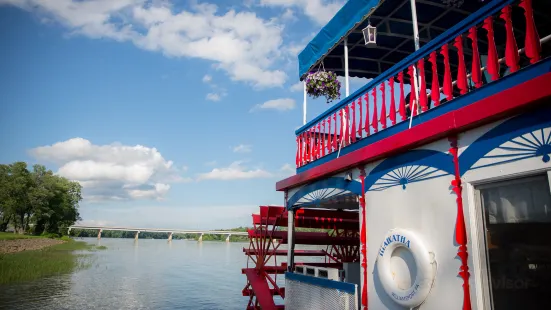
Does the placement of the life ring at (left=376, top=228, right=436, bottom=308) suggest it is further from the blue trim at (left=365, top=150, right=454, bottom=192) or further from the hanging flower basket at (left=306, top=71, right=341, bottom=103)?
the hanging flower basket at (left=306, top=71, right=341, bottom=103)

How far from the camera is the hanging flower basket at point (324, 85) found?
25.0 ft

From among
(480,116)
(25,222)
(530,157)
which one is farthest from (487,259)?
(25,222)

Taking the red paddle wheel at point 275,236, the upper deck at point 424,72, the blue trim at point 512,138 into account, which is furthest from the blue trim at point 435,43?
the red paddle wheel at point 275,236

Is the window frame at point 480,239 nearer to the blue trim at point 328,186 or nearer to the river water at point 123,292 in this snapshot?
the blue trim at point 328,186

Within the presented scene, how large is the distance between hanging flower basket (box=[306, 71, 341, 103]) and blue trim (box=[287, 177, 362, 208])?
6.87ft

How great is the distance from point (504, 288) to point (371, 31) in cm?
440

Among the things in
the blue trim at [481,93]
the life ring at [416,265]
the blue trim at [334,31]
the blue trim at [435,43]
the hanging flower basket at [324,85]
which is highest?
the blue trim at [334,31]

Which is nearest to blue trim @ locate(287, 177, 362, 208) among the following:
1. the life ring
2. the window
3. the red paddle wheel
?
the life ring

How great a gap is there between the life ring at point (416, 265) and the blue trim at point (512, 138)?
88 cm

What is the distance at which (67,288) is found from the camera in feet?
59.1

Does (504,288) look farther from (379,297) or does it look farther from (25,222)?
(25,222)

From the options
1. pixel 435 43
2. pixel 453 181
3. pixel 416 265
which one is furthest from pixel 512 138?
pixel 435 43

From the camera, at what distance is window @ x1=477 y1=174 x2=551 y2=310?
2.90 meters

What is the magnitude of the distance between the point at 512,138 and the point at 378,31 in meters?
4.71
